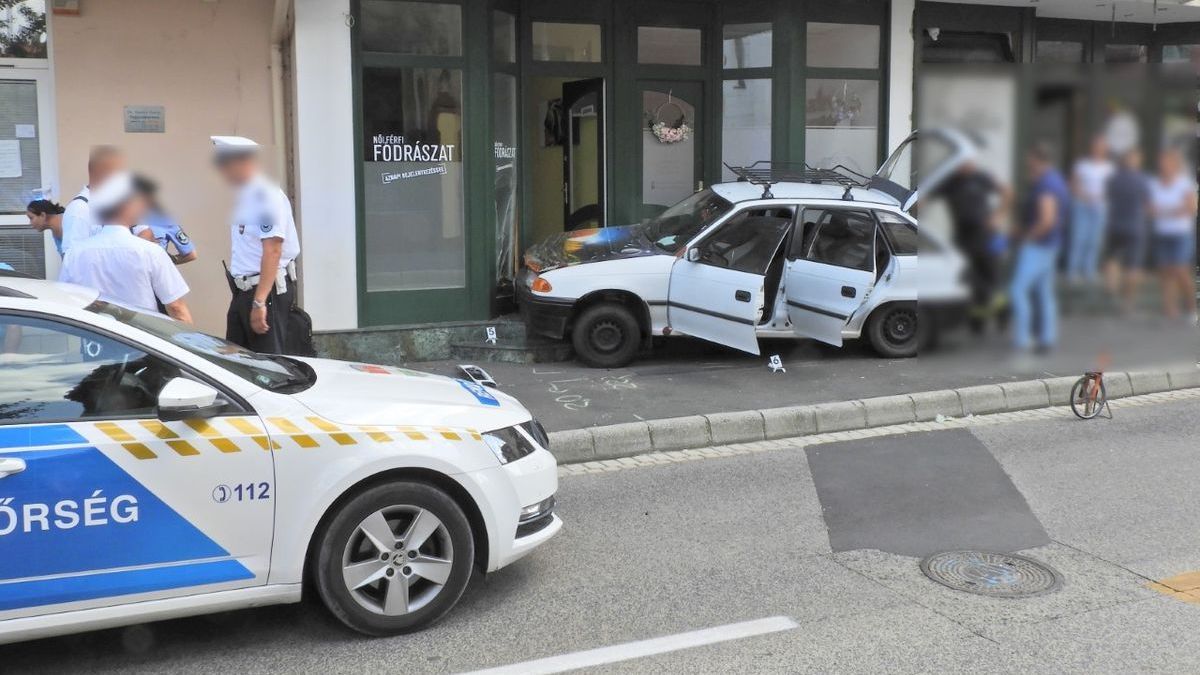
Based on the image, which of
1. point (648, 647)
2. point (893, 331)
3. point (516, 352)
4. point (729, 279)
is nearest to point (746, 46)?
point (729, 279)

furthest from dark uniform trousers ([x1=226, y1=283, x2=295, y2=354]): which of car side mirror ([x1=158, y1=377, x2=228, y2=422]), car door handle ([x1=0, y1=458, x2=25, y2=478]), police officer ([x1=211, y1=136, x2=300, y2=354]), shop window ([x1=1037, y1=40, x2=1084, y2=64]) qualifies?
shop window ([x1=1037, y1=40, x2=1084, y2=64])

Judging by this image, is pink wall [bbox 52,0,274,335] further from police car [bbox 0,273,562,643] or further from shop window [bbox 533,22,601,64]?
police car [bbox 0,273,562,643]

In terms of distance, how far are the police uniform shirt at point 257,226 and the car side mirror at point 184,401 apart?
2879mm

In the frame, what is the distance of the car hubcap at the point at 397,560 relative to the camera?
467 cm

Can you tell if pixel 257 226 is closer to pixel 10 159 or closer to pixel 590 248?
pixel 590 248

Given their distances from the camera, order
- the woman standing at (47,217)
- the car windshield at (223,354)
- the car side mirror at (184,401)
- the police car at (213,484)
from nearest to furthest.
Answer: the police car at (213,484), the car side mirror at (184,401), the car windshield at (223,354), the woman standing at (47,217)

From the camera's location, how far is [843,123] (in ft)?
42.0

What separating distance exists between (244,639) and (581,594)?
1.54 metres

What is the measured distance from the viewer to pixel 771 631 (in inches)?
191

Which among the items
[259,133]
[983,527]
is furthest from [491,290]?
[983,527]

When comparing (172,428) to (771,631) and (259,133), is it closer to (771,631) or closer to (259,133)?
(771,631)

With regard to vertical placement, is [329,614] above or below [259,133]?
below

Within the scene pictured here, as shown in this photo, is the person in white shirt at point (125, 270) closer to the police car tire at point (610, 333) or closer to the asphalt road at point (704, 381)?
the asphalt road at point (704, 381)

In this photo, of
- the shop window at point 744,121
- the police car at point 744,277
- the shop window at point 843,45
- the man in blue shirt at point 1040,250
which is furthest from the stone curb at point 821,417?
the man in blue shirt at point 1040,250
